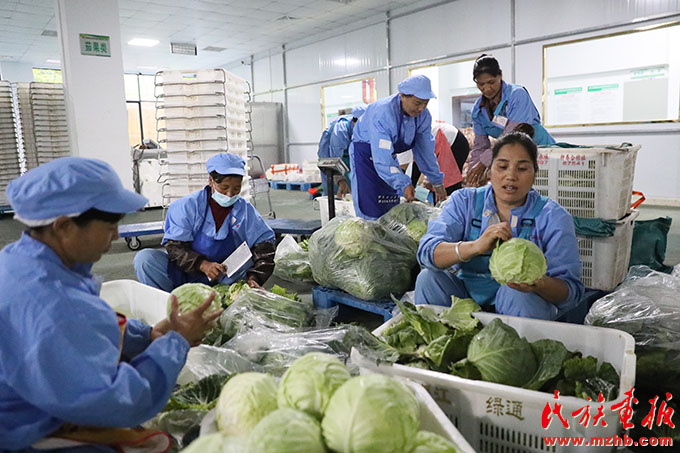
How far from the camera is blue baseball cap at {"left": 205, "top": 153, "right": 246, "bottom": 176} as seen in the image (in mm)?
3090

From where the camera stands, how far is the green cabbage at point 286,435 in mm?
996

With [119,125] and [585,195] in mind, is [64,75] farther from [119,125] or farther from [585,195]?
[585,195]

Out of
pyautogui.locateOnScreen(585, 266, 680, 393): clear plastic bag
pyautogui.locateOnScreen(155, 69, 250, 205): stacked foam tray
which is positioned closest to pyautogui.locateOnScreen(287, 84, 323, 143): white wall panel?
pyautogui.locateOnScreen(155, 69, 250, 205): stacked foam tray

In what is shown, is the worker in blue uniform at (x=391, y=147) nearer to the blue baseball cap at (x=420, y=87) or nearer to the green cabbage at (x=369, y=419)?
the blue baseball cap at (x=420, y=87)

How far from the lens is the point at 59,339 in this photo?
1.11 m

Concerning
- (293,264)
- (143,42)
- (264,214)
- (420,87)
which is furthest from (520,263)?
(143,42)

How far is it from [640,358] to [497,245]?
31.1 inches

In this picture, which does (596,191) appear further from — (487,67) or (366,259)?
(366,259)

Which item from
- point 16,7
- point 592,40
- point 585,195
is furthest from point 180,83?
point 16,7

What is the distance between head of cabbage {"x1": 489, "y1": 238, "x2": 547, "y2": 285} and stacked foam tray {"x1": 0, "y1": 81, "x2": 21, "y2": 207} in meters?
9.35

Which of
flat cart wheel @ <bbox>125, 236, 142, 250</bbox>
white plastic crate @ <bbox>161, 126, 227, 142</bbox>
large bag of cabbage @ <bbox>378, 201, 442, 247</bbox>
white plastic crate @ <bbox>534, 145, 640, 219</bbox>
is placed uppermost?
white plastic crate @ <bbox>161, 126, 227, 142</bbox>

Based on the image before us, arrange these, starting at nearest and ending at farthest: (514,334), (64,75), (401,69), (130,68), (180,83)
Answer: (514,334) → (180,83) → (64,75) → (401,69) → (130,68)

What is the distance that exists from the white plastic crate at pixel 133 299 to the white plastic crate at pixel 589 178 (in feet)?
8.41

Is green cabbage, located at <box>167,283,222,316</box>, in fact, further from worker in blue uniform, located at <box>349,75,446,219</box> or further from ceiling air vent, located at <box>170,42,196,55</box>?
ceiling air vent, located at <box>170,42,196,55</box>
